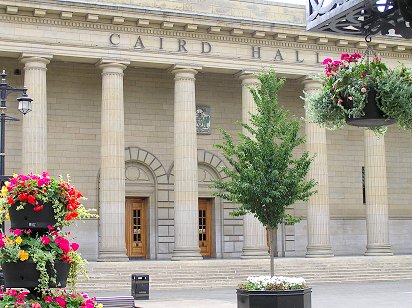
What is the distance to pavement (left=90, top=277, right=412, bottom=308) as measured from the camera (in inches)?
824

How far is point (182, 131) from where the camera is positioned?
31.3m

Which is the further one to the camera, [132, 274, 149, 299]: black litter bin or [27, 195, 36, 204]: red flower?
[132, 274, 149, 299]: black litter bin

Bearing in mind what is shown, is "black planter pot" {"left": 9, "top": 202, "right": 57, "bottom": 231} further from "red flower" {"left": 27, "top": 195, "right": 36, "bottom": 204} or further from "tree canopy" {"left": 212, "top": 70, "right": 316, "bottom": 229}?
"tree canopy" {"left": 212, "top": 70, "right": 316, "bottom": 229}

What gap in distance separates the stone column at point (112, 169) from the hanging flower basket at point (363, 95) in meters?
23.7

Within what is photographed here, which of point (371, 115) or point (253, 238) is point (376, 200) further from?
point (371, 115)

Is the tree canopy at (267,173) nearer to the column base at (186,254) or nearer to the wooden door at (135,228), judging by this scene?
the column base at (186,254)

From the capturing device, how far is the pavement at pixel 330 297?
20.9 metres

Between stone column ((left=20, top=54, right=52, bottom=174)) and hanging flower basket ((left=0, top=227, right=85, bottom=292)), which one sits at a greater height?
stone column ((left=20, top=54, right=52, bottom=174))

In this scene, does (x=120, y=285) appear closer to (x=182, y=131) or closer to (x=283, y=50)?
(x=182, y=131)

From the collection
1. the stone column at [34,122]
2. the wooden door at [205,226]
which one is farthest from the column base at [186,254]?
the stone column at [34,122]

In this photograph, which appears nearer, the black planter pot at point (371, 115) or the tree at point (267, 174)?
the black planter pot at point (371, 115)

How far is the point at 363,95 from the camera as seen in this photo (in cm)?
622

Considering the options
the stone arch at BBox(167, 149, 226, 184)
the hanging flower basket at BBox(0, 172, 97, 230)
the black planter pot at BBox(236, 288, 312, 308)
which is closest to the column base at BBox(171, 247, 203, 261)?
the stone arch at BBox(167, 149, 226, 184)

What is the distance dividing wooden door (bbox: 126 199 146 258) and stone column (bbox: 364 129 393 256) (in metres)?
10.5
